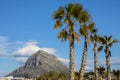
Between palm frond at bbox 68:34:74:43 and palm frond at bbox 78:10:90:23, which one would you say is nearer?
palm frond at bbox 68:34:74:43

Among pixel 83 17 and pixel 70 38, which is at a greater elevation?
pixel 83 17

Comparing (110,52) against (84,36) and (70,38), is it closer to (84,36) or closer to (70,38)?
(84,36)

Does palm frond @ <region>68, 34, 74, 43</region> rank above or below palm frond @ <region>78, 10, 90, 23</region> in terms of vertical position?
below

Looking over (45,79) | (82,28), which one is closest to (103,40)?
(82,28)

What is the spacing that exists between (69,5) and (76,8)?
0.74 m

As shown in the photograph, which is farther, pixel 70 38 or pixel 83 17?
pixel 83 17

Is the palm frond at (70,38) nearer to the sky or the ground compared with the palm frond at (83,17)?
nearer to the ground

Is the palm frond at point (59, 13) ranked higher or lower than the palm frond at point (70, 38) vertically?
higher

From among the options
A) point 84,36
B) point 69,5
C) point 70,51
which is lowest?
point 70,51

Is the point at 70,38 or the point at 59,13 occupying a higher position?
the point at 59,13

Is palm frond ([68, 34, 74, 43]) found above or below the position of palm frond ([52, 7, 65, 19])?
below

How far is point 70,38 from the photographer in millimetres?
32031

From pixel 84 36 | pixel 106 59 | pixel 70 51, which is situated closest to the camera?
pixel 70 51

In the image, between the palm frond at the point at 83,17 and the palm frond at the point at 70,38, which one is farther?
the palm frond at the point at 83,17
